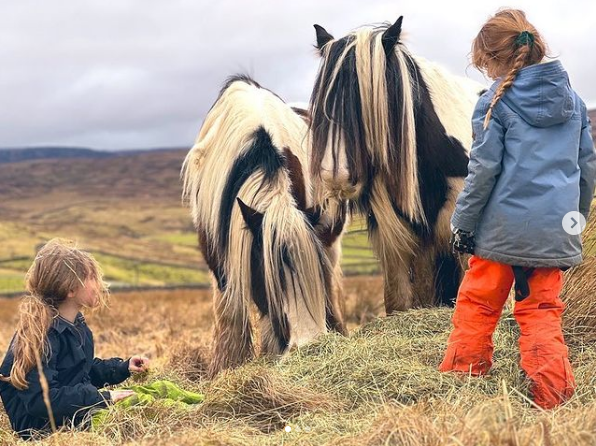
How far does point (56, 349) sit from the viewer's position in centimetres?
383

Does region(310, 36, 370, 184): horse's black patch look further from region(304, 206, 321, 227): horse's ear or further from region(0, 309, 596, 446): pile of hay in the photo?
region(0, 309, 596, 446): pile of hay

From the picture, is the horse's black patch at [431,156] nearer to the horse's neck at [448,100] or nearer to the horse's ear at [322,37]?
the horse's neck at [448,100]

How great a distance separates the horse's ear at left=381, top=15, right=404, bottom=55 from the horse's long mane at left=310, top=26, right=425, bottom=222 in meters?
0.04

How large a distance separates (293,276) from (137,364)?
1130 millimetres

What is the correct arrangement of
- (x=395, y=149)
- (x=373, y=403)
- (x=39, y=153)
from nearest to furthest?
(x=373, y=403) < (x=395, y=149) < (x=39, y=153)

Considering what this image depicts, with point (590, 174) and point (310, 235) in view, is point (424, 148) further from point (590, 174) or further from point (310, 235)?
point (590, 174)

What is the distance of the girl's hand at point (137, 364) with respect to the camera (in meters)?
4.14

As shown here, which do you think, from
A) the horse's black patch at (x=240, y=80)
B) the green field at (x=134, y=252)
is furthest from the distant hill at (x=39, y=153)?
the horse's black patch at (x=240, y=80)

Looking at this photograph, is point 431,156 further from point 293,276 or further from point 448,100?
point 293,276

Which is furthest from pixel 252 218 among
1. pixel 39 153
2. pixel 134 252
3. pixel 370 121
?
pixel 39 153

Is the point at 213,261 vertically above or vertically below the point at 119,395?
above

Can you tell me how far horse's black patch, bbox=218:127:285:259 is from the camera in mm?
5344

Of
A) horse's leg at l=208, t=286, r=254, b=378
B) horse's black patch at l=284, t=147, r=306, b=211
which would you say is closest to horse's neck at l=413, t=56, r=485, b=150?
horse's black patch at l=284, t=147, r=306, b=211

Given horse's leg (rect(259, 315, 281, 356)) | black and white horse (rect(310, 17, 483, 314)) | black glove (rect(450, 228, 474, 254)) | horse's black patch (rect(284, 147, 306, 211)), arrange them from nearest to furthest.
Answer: black glove (rect(450, 228, 474, 254)), black and white horse (rect(310, 17, 483, 314)), horse's leg (rect(259, 315, 281, 356)), horse's black patch (rect(284, 147, 306, 211))
